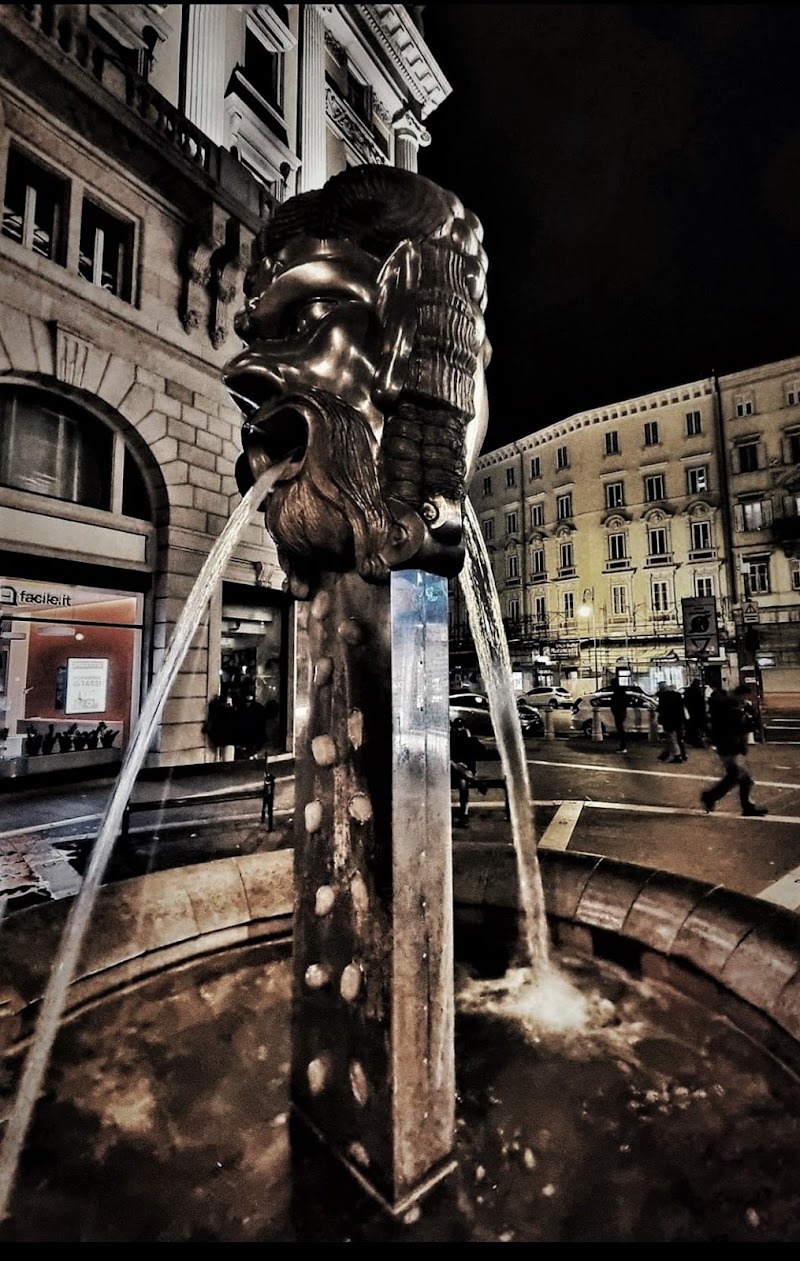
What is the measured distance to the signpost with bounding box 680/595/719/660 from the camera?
12.8 metres

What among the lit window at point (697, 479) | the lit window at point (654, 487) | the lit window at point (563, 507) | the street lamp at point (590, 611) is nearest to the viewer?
the lit window at point (697, 479)

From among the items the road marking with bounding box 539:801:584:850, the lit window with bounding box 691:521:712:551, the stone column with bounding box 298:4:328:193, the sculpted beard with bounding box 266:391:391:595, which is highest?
the stone column with bounding box 298:4:328:193

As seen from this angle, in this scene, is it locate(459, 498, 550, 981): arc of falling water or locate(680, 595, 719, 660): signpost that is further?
locate(680, 595, 719, 660): signpost

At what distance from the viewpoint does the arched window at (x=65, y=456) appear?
8906 millimetres

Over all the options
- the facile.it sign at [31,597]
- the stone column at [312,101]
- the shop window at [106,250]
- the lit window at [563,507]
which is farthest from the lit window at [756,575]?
the facile.it sign at [31,597]

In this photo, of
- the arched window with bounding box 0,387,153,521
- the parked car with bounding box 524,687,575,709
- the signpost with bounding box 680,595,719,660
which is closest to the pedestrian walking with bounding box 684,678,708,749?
the signpost with bounding box 680,595,719,660

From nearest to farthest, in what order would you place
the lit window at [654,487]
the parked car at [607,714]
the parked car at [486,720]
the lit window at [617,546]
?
the parked car at [486,720] < the parked car at [607,714] < the lit window at [654,487] < the lit window at [617,546]

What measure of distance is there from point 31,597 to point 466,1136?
9453 millimetres

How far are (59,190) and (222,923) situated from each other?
452 inches

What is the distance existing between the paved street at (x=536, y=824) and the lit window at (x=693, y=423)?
31.7 meters

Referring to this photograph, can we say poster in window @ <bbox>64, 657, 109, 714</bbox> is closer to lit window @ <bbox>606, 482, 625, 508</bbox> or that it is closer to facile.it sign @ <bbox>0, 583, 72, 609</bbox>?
facile.it sign @ <bbox>0, 583, 72, 609</bbox>

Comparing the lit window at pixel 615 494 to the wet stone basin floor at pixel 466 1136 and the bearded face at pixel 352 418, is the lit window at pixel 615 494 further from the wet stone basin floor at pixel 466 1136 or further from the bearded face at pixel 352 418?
the bearded face at pixel 352 418

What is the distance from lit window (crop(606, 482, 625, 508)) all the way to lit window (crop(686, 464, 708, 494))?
13.2 feet

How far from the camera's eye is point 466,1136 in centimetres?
192
